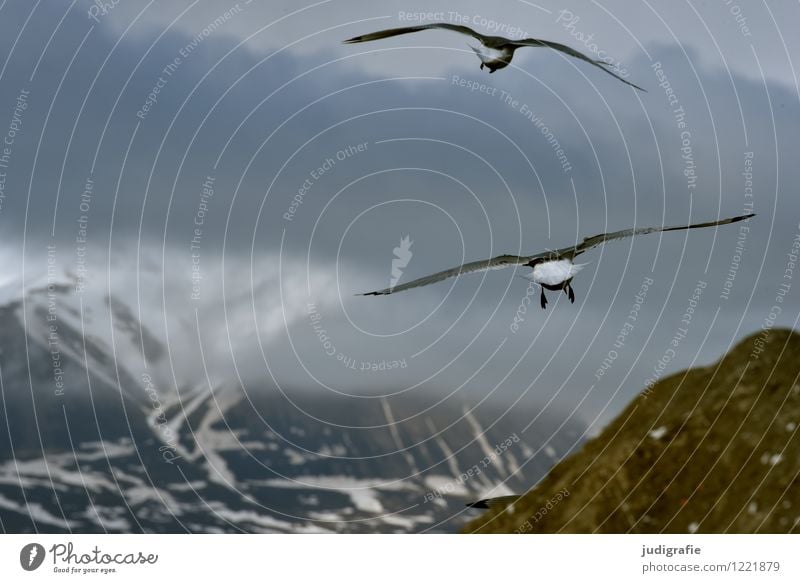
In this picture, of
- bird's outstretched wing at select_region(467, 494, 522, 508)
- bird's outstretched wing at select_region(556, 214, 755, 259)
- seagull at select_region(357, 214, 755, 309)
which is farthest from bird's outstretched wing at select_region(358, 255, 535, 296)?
bird's outstretched wing at select_region(467, 494, 522, 508)

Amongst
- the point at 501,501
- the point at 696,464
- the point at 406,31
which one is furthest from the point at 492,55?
the point at 501,501

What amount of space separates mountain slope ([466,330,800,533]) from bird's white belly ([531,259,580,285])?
394 centimetres

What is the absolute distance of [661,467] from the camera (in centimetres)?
1473

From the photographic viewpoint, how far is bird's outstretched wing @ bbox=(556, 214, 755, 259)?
13.1 metres

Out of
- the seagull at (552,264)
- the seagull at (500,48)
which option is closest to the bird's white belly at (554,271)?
the seagull at (552,264)

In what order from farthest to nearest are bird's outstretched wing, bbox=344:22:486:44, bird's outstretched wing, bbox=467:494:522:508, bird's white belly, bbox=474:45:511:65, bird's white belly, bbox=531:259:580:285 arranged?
1. bird's outstretched wing, bbox=467:494:522:508
2. bird's white belly, bbox=474:45:511:65
3. bird's white belly, bbox=531:259:580:285
4. bird's outstretched wing, bbox=344:22:486:44

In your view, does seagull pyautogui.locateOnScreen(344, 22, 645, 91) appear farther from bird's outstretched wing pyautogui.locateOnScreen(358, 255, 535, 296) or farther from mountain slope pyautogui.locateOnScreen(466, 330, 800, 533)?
mountain slope pyautogui.locateOnScreen(466, 330, 800, 533)

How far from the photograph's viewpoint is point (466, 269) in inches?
527

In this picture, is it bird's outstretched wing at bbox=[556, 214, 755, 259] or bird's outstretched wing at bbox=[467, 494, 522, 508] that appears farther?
bird's outstretched wing at bbox=[467, 494, 522, 508]

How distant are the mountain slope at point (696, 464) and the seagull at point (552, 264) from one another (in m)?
3.72

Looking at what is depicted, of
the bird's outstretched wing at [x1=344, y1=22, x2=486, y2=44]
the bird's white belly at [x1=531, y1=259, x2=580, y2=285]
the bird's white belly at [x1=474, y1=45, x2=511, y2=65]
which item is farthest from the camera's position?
the bird's white belly at [x1=474, y1=45, x2=511, y2=65]

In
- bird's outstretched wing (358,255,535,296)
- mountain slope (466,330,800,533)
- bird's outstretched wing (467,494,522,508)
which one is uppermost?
bird's outstretched wing (358,255,535,296)
